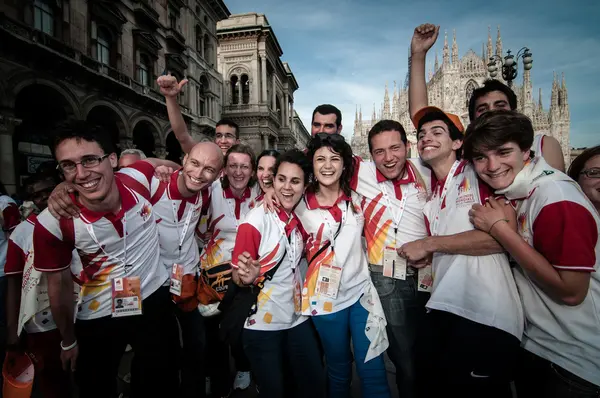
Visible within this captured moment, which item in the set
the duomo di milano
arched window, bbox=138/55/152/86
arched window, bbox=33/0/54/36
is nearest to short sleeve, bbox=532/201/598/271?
arched window, bbox=33/0/54/36

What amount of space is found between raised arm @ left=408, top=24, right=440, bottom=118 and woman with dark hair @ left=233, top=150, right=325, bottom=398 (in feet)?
6.13

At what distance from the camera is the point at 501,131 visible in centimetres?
173

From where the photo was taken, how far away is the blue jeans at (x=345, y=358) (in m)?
2.16

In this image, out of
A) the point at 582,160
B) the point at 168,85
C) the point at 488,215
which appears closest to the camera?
the point at 488,215

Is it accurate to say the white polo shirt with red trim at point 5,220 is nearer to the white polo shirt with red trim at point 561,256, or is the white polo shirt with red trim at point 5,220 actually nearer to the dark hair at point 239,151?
the dark hair at point 239,151

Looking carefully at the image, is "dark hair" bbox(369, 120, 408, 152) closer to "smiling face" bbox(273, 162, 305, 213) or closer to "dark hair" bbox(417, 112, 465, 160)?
"dark hair" bbox(417, 112, 465, 160)

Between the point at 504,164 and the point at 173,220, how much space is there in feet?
9.11

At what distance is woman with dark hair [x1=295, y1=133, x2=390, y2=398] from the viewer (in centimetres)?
216

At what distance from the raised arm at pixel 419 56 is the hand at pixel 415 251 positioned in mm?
1723

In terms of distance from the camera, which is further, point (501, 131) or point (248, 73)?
point (248, 73)

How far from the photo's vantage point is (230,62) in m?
30.5

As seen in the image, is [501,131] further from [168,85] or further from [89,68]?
[89,68]

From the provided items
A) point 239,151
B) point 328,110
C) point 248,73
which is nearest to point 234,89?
point 248,73

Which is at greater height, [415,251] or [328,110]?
[328,110]
